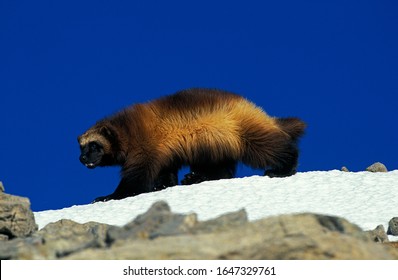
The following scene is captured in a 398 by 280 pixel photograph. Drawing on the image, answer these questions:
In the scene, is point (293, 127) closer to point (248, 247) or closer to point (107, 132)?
point (107, 132)

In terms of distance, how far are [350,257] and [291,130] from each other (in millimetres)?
12542

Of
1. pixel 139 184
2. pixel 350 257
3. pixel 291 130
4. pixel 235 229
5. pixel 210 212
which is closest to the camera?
pixel 350 257

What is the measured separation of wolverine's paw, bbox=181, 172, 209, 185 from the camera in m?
16.6

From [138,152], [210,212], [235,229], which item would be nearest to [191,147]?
[138,152]

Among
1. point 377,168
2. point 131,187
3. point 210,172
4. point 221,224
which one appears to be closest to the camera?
point 221,224

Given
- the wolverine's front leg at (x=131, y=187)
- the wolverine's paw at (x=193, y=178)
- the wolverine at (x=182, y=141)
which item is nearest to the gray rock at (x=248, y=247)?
the wolverine's front leg at (x=131, y=187)

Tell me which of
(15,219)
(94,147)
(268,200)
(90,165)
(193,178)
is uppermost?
(94,147)

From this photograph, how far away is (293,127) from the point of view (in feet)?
55.5

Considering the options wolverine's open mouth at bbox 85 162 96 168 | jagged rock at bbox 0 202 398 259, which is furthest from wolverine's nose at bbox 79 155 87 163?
jagged rock at bbox 0 202 398 259

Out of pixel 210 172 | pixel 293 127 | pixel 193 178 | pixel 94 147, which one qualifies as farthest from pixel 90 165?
pixel 293 127

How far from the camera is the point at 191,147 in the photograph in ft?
51.1

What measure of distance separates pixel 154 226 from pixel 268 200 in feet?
31.1

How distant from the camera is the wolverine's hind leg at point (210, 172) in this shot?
1641 cm
